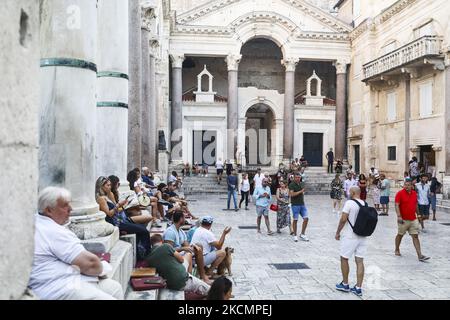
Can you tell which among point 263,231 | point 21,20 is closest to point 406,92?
point 263,231

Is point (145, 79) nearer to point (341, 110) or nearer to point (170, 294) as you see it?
point (170, 294)

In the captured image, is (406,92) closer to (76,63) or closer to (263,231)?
(263,231)

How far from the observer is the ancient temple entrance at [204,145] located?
31.2 m

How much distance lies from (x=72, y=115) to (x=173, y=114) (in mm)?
26034

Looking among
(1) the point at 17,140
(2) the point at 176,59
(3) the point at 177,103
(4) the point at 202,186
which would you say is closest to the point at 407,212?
(1) the point at 17,140

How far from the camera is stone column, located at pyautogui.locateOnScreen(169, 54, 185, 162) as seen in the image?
1163 inches

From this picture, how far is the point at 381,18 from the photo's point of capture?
27844 mm

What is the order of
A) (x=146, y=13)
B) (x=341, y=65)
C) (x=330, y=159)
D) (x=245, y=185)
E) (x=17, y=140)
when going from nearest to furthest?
(x=17, y=140)
(x=146, y=13)
(x=245, y=185)
(x=330, y=159)
(x=341, y=65)

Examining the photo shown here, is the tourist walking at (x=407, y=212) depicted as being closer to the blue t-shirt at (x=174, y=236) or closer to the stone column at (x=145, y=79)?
the blue t-shirt at (x=174, y=236)

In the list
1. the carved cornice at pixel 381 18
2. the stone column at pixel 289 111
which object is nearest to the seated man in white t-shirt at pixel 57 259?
the carved cornice at pixel 381 18

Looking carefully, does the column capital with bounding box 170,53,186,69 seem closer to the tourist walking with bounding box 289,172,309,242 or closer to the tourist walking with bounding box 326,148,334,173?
the tourist walking with bounding box 326,148,334,173

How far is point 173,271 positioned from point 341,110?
28391mm

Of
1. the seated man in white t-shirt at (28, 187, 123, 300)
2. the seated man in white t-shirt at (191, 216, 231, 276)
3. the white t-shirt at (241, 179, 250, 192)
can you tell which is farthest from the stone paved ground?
the white t-shirt at (241, 179, 250, 192)

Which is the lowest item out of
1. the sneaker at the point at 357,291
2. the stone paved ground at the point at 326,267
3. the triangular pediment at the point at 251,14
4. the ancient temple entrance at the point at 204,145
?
the stone paved ground at the point at 326,267
